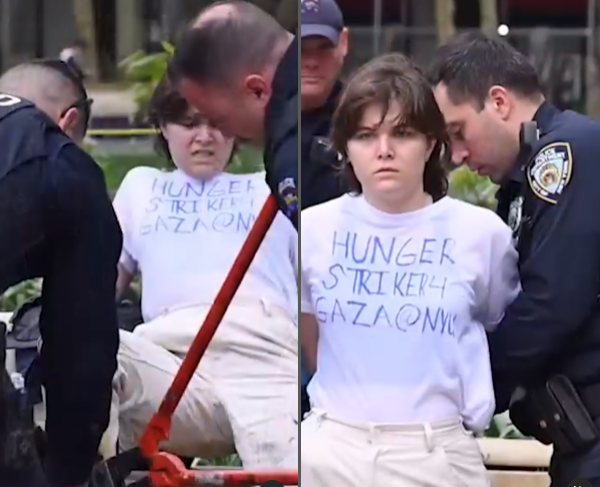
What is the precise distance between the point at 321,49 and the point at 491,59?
36cm

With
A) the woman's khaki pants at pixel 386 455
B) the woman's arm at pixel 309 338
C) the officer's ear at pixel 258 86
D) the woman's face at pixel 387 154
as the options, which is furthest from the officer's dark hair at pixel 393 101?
the woman's khaki pants at pixel 386 455

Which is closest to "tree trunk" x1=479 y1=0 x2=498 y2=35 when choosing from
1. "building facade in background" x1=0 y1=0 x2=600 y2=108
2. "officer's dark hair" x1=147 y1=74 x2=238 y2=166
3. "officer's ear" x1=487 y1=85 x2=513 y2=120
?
"building facade in background" x1=0 y1=0 x2=600 y2=108

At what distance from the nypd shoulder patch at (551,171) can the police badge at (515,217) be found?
0.04m

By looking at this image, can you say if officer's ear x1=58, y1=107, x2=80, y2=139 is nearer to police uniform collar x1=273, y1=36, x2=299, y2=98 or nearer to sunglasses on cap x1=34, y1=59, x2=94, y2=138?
sunglasses on cap x1=34, y1=59, x2=94, y2=138

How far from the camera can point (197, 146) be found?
2.64m

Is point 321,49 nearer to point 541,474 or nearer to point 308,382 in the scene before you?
point 308,382

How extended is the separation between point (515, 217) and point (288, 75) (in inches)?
21.7

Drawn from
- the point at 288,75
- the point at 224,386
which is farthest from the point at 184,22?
the point at 224,386

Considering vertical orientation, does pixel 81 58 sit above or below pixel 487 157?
→ above

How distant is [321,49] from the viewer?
2619 millimetres

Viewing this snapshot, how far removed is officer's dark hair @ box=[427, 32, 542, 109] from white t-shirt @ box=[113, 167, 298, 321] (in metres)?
0.44

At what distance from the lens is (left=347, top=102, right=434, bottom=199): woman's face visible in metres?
2.61

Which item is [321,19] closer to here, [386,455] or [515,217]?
[515,217]

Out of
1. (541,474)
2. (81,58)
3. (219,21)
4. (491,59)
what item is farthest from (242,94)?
(541,474)
